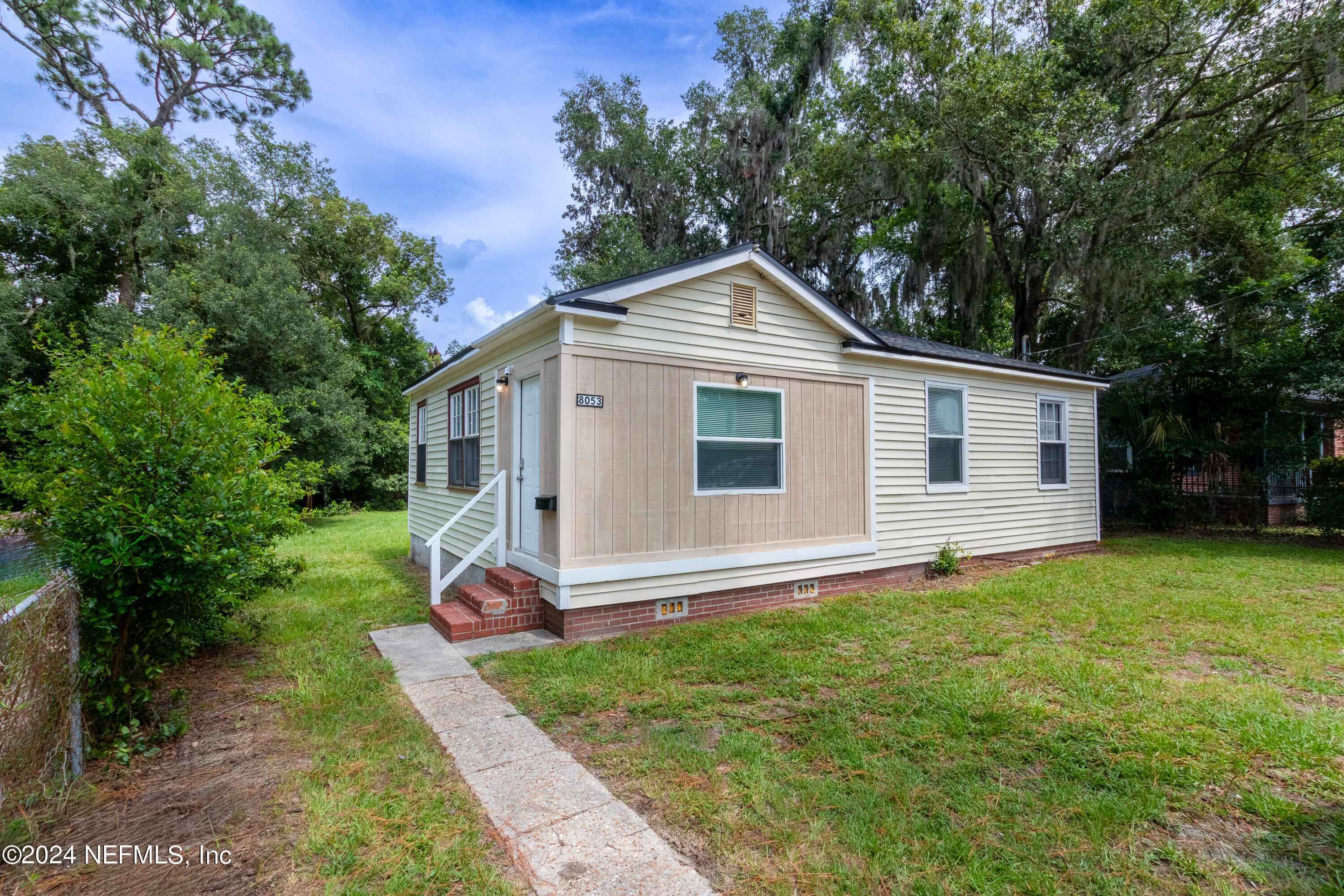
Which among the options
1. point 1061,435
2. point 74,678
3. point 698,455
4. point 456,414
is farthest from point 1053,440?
point 74,678

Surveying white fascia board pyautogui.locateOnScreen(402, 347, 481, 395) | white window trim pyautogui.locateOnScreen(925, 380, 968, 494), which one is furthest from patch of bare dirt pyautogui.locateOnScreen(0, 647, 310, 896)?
white window trim pyautogui.locateOnScreen(925, 380, 968, 494)

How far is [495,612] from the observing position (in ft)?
17.0

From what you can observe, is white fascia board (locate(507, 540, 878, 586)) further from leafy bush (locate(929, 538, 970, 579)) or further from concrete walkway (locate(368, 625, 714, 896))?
leafy bush (locate(929, 538, 970, 579))

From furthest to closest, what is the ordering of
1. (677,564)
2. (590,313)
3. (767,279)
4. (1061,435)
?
(1061,435), (767,279), (677,564), (590,313)

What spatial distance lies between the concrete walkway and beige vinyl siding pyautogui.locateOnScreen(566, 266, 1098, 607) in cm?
145

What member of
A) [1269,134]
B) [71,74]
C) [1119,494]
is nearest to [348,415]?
[71,74]

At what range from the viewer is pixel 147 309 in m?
13.6

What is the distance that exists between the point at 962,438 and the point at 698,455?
4295mm

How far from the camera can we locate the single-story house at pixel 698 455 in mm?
5102

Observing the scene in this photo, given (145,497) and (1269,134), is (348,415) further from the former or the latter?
(1269,134)

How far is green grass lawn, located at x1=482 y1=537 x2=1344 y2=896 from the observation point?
2.16 m

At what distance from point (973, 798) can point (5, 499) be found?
6.84 meters

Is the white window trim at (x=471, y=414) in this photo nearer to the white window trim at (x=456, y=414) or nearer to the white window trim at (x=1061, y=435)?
the white window trim at (x=456, y=414)

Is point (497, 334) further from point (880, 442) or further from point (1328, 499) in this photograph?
point (1328, 499)
